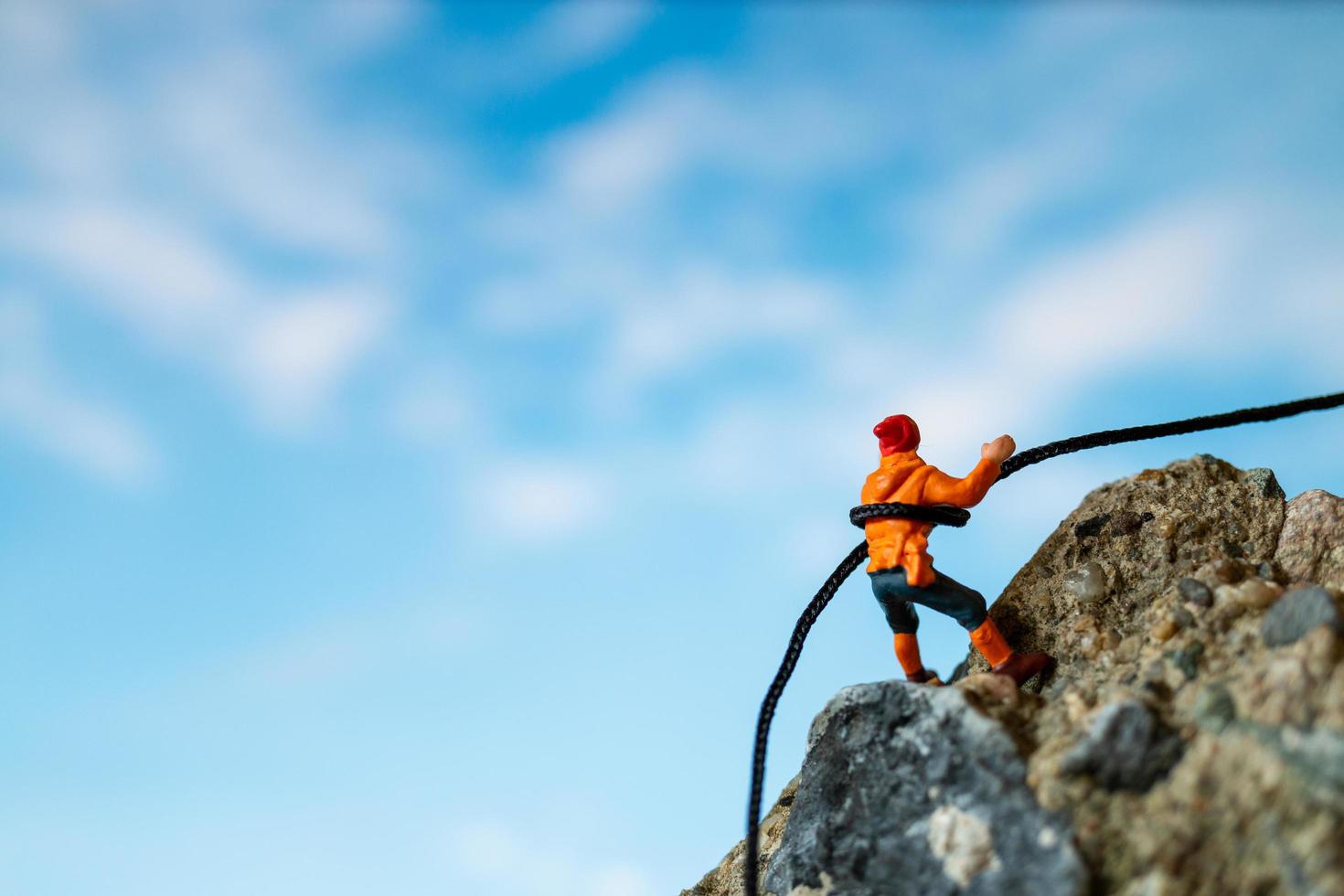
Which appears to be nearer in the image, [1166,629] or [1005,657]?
[1166,629]

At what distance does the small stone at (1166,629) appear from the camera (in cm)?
311

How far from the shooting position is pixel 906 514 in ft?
12.0

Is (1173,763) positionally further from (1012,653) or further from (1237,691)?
(1012,653)

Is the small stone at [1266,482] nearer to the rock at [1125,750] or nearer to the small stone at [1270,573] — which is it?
the small stone at [1270,573]

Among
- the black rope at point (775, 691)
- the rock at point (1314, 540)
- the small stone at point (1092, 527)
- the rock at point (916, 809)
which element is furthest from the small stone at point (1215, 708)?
the black rope at point (775, 691)

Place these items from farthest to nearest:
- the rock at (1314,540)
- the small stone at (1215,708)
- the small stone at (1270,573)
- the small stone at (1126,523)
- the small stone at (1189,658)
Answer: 1. the small stone at (1126,523)
2. the rock at (1314,540)
3. the small stone at (1270,573)
4. the small stone at (1189,658)
5. the small stone at (1215,708)

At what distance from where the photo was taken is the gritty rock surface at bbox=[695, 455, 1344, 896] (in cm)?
248

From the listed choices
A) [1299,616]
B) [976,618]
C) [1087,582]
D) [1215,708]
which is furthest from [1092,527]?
[1215,708]

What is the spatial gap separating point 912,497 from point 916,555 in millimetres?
200

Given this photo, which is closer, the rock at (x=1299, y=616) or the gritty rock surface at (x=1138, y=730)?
the gritty rock surface at (x=1138, y=730)

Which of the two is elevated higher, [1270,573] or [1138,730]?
[1270,573]

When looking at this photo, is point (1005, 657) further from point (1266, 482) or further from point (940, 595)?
point (1266, 482)

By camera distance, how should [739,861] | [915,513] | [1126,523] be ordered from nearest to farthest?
1. [915,513]
2. [1126,523]
3. [739,861]

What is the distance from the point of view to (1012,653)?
3533 mm
